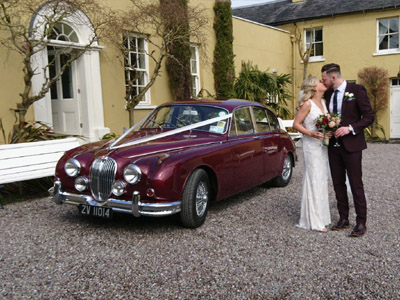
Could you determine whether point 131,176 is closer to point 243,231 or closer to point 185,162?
point 185,162

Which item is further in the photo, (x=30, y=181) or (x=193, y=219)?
(x=30, y=181)

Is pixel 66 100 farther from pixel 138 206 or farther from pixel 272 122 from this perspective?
pixel 138 206

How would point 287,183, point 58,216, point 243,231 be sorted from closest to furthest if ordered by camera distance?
point 243,231 → point 58,216 → point 287,183

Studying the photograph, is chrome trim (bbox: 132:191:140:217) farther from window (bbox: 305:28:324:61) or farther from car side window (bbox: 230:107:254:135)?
window (bbox: 305:28:324:61)

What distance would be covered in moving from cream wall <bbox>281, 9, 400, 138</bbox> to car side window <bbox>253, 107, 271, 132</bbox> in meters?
12.8

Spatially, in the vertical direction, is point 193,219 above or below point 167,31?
below

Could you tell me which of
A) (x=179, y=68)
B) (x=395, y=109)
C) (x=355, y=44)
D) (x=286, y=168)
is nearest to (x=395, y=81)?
(x=395, y=109)

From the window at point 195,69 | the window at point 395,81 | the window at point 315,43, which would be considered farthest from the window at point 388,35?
the window at point 195,69

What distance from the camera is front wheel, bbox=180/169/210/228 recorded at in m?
4.73

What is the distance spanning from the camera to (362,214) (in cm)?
468

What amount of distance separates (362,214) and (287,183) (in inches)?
118

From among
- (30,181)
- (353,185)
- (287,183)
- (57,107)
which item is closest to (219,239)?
(353,185)

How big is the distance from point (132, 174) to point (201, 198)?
38.4 inches

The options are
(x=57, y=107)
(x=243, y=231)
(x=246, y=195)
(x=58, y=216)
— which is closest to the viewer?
(x=243, y=231)
